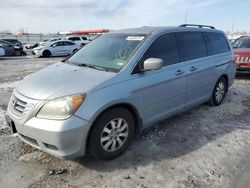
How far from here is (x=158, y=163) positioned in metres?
3.47

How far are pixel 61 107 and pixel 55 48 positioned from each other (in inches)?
813

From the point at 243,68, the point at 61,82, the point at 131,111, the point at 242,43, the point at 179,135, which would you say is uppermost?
the point at 61,82

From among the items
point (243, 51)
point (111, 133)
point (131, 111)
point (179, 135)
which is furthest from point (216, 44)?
point (243, 51)

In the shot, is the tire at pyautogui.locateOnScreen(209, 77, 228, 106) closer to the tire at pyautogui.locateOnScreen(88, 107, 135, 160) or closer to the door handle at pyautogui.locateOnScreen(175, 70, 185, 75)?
the door handle at pyautogui.locateOnScreen(175, 70, 185, 75)

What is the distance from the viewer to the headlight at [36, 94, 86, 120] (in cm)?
298

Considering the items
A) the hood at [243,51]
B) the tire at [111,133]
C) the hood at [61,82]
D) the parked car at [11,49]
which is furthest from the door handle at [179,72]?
the parked car at [11,49]

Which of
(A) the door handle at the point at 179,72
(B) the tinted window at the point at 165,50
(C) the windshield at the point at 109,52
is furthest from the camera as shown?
(A) the door handle at the point at 179,72

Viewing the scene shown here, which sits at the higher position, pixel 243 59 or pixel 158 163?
pixel 243 59

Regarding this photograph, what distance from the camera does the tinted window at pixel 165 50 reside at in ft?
12.9

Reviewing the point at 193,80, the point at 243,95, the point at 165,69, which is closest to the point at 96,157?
the point at 165,69

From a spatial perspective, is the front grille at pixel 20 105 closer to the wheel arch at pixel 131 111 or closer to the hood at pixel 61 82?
the hood at pixel 61 82

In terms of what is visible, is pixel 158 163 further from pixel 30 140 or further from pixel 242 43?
pixel 242 43

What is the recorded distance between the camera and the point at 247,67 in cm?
866

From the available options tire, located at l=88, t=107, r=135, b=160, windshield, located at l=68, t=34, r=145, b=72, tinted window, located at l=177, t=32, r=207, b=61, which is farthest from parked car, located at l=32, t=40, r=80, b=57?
tire, located at l=88, t=107, r=135, b=160
